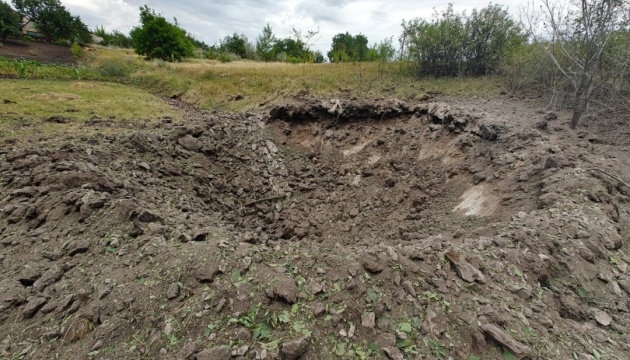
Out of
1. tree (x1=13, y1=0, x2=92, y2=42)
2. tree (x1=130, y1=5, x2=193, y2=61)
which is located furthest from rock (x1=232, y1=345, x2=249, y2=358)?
tree (x1=13, y1=0, x2=92, y2=42)

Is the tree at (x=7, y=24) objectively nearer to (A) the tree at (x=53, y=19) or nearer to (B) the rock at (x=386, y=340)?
(A) the tree at (x=53, y=19)

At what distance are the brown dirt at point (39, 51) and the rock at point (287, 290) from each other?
3645 centimetres

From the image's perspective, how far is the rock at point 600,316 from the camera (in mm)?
2400

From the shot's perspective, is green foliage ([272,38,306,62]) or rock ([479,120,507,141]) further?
green foliage ([272,38,306,62])

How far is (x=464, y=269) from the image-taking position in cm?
259

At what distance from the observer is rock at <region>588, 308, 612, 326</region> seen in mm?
2400

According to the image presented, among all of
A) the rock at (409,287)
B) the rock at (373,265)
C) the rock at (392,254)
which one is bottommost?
the rock at (409,287)

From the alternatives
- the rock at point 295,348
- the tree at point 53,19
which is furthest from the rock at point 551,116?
the tree at point 53,19

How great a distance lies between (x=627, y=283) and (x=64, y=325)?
16.6ft

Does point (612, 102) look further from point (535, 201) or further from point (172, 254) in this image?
point (172, 254)

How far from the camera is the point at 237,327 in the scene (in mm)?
2123

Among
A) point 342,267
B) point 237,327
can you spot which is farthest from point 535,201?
point 237,327

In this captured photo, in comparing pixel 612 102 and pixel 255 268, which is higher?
pixel 612 102

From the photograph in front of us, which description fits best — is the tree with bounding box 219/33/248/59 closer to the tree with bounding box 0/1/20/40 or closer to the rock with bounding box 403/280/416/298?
the tree with bounding box 0/1/20/40
